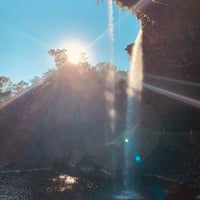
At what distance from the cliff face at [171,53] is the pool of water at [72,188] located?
11.3m

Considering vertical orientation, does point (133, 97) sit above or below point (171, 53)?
below

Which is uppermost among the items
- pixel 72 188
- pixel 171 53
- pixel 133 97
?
pixel 171 53

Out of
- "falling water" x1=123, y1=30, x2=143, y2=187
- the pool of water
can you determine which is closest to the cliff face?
"falling water" x1=123, y1=30, x2=143, y2=187

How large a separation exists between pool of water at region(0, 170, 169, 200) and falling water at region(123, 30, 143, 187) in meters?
2.68

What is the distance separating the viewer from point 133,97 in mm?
51094

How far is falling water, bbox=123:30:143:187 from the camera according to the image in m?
38.2

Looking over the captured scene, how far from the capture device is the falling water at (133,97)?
38250 millimetres

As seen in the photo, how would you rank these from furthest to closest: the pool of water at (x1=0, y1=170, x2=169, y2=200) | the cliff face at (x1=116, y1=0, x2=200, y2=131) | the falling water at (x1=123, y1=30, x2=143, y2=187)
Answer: the falling water at (x1=123, y1=30, x2=143, y2=187)
the pool of water at (x1=0, y1=170, x2=169, y2=200)
the cliff face at (x1=116, y1=0, x2=200, y2=131)

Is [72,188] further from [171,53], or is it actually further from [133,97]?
[133,97]

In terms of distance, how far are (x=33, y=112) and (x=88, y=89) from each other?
14.6 metres

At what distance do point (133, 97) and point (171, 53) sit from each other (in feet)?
78.0

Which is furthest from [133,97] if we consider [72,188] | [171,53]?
[171,53]

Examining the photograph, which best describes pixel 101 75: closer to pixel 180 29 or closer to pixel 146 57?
pixel 146 57

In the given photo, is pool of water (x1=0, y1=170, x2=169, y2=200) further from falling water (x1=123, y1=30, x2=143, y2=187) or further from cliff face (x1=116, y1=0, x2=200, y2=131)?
cliff face (x1=116, y1=0, x2=200, y2=131)
